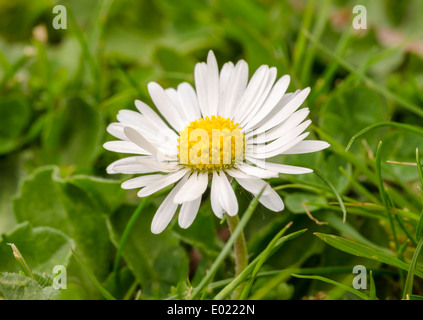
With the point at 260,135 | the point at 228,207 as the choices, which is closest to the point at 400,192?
the point at 260,135

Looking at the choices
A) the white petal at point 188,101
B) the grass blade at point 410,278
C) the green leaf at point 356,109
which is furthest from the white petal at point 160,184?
the green leaf at point 356,109

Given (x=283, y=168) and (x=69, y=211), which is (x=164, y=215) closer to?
(x=283, y=168)

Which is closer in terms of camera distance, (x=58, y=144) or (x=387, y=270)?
(x=387, y=270)

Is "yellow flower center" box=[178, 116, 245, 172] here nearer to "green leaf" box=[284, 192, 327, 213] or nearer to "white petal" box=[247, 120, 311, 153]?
"white petal" box=[247, 120, 311, 153]

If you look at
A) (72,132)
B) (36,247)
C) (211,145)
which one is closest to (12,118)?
(72,132)

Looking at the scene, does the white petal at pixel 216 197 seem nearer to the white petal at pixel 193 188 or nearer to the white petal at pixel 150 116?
the white petal at pixel 193 188

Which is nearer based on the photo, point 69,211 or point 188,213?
point 188,213

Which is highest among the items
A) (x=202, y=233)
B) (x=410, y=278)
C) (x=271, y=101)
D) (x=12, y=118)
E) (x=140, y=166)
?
(x=12, y=118)

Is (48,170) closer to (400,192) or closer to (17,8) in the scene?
(400,192)
